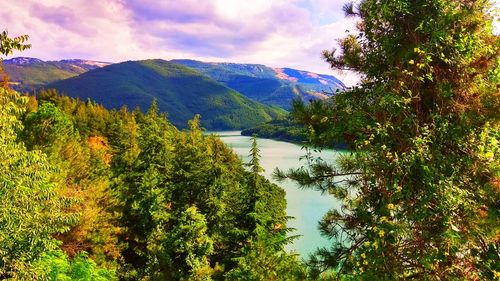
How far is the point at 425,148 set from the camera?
5.82 meters

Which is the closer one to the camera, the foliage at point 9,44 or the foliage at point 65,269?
the foliage at point 9,44

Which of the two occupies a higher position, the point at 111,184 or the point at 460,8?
the point at 460,8

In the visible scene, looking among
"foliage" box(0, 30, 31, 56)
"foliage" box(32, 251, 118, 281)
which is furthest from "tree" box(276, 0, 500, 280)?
"foliage" box(32, 251, 118, 281)

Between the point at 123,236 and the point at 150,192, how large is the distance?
542cm

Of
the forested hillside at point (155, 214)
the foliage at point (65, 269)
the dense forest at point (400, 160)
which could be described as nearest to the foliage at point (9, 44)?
the dense forest at point (400, 160)

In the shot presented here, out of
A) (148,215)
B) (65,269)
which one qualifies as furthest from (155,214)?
(65,269)

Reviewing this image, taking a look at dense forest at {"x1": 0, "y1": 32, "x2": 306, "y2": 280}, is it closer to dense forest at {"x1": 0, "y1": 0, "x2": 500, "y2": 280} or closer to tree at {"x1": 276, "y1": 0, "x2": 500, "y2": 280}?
dense forest at {"x1": 0, "y1": 0, "x2": 500, "y2": 280}

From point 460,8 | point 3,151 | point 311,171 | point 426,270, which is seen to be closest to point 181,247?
point 3,151

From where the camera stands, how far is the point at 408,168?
5.46m

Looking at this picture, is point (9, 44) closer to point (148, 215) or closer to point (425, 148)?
point (425, 148)

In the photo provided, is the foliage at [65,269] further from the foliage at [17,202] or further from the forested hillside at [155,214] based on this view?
the foliage at [17,202]

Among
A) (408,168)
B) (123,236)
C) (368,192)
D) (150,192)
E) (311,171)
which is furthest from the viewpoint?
(123,236)

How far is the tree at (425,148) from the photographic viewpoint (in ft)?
18.1

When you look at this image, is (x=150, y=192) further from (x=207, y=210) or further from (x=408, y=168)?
(x=408, y=168)
